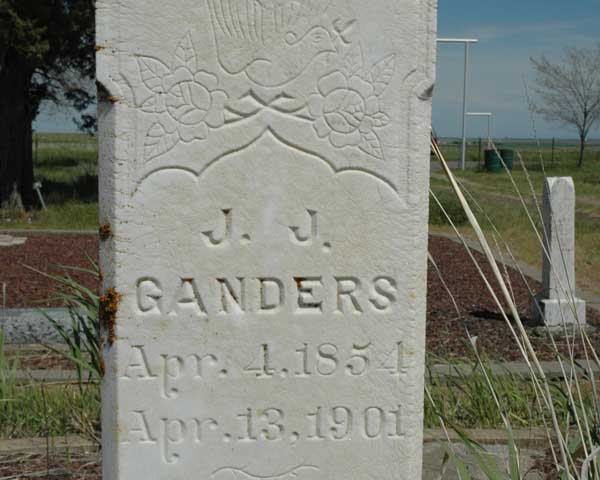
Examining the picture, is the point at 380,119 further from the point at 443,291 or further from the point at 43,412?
the point at 443,291

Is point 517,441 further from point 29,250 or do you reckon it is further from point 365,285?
point 29,250

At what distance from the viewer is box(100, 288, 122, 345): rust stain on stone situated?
217 centimetres

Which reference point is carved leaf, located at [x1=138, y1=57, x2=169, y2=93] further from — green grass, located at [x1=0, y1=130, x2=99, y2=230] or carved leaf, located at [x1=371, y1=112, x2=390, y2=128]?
green grass, located at [x1=0, y1=130, x2=99, y2=230]

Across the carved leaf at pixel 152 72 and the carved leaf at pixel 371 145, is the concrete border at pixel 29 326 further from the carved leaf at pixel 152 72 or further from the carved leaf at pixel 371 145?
the carved leaf at pixel 371 145

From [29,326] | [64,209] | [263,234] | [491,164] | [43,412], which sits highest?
[263,234]

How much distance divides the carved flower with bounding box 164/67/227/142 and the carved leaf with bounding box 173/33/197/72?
1cm

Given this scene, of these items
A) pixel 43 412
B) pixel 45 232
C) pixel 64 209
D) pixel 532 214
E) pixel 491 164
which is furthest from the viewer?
pixel 491 164

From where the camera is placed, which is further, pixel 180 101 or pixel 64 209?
pixel 64 209

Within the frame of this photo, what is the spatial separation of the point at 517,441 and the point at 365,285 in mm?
1499

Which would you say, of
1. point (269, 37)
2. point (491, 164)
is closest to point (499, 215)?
point (269, 37)

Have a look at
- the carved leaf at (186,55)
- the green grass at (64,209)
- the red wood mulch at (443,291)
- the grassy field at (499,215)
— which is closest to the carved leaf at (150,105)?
the carved leaf at (186,55)

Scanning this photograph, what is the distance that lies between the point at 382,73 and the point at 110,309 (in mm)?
979

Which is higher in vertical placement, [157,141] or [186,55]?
[186,55]

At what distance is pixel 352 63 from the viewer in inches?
84.7
